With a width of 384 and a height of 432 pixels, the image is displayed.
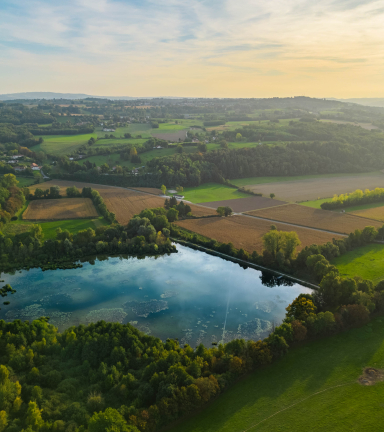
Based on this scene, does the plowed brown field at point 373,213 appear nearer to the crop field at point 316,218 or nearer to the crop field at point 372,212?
the crop field at point 372,212

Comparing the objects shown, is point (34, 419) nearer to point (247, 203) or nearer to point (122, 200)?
point (122, 200)

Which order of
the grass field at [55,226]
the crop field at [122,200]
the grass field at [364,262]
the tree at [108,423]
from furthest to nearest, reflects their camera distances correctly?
the crop field at [122,200] < the grass field at [55,226] < the grass field at [364,262] < the tree at [108,423]

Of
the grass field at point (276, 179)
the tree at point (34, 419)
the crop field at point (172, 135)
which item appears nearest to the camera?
the tree at point (34, 419)

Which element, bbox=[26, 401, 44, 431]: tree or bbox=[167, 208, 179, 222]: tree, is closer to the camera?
bbox=[26, 401, 44, 431]: tree

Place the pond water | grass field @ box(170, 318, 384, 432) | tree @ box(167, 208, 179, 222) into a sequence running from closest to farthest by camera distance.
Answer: grass field @ box(170, 318, 384, 432), the pond water, tree @ box(167, 208, 179, 222)

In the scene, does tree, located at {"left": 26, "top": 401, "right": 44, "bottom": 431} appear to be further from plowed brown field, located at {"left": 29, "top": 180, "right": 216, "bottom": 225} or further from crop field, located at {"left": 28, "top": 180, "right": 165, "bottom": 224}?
crop field, located at {"left": 28, "top": 180, "right": 165, "bottom": 224}

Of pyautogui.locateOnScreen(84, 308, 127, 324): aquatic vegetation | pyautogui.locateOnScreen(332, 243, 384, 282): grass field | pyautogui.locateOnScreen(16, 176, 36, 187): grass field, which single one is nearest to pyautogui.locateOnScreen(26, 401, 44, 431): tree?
pyautogui.locateOnScreen(84, 308, 127, 324): aquatic vegetation

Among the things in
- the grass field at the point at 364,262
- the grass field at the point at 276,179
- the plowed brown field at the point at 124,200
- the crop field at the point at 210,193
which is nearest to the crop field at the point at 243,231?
the grass field at the point at 364,262
